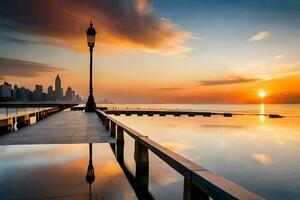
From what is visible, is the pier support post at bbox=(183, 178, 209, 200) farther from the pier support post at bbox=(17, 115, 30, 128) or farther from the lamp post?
the lamp post

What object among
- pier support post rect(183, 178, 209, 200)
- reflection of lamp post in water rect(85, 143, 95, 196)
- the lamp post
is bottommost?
reflection of lamp post in water rect(85, 143, 95, 196)

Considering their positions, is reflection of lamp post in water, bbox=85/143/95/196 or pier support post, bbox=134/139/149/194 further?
pier support post, bbox=134/139/149/194

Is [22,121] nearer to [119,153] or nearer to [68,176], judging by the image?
[119,153]

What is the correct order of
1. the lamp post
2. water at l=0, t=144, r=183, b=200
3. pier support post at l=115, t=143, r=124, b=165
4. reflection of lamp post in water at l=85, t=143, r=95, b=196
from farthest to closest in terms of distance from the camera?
the lamp post
pier support post at l=115, t=143, r=124, b=165
reflection of lamp post in water at l=85, t=143, r=95, b=196
water at l=0, t=144, r=183, b=200

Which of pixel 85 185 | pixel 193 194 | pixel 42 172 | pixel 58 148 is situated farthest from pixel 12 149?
pixel 193 194

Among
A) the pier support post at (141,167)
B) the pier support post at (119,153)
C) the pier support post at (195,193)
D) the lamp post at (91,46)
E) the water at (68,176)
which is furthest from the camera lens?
the lamp post at (91,46)

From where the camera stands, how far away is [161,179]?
779 cm

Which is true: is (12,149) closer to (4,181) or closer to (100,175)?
(4,181)

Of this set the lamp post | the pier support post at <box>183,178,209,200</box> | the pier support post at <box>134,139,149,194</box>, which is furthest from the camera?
the lamp post

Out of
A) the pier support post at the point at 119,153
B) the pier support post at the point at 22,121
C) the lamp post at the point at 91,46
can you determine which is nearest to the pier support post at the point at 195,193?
the pier support post at the point at 119,153

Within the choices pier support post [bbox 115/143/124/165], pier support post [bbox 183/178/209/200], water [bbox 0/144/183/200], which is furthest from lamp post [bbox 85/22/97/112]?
pier support post [bbox 183/178/209/200]

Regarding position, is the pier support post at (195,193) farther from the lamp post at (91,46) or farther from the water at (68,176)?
the lamp post at (91,46)

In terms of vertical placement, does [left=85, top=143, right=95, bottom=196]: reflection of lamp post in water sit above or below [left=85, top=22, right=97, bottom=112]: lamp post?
below

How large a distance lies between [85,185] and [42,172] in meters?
1.75
